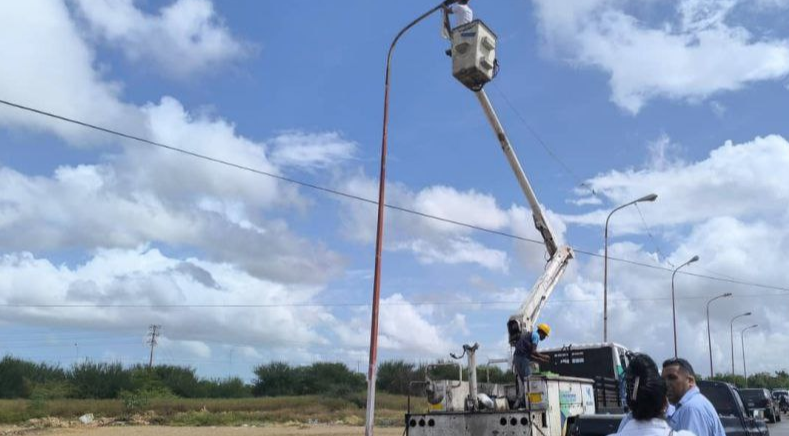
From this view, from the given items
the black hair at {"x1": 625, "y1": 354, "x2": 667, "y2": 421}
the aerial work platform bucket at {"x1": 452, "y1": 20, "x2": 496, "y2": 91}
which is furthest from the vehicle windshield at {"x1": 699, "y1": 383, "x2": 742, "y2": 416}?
the black hair at {"x1": 625, "y1": 354, "x2": 667, "y2": 421}

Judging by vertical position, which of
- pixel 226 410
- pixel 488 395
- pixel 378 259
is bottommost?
pixel 226 410

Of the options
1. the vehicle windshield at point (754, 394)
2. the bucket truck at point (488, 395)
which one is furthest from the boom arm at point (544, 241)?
the vehicle windshield at point (754, 394)

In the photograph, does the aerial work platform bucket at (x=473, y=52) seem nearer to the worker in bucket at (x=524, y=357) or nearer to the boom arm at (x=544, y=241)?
the boom arm at (x=544, y=241)

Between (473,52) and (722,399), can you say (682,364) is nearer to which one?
(722,399)

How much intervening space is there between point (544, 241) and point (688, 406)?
39.7 ft

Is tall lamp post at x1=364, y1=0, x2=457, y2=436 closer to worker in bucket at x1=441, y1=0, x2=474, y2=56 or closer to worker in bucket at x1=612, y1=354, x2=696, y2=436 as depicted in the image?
worker in bucket at x1=441, y1=0, x2=474, y2=56

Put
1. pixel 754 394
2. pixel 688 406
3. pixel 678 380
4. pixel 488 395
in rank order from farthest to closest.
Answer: pixel 754 394 < pixel 488 395 < pixel 678 380 < pixel 688 406

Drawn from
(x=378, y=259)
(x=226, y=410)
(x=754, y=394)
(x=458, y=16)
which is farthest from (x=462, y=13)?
(x=226, y=410)

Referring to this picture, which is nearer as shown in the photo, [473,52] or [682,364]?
[682,364]

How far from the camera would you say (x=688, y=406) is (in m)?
4.11

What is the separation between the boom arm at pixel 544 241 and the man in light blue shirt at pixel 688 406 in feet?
30.9

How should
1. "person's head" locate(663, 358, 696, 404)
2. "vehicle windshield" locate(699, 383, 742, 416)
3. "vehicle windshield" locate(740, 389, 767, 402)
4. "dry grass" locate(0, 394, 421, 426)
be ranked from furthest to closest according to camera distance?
1. "dry grass" locate(0, 394, 421, 426)
2. "vehicle windshield" locate(740, 389, 767, 402)
3. "vehicle windshield" locate(699, 383, 742, 416)
4. "person's head" locate(663, 358, 696, 404)

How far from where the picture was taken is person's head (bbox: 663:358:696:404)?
4.25 m

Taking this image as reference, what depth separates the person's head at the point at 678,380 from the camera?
13.9ft
